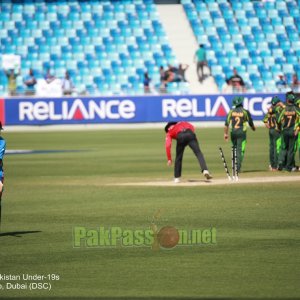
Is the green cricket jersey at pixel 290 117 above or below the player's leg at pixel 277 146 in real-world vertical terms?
above

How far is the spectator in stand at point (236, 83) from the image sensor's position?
46.8m

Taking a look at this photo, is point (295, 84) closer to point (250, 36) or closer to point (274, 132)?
point (250, 36)

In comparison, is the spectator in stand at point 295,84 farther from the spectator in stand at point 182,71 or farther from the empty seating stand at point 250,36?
the spectator in stand at point 182,71

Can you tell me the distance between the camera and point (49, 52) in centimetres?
4931

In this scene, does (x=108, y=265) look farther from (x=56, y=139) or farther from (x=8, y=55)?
(x=8, y=55)

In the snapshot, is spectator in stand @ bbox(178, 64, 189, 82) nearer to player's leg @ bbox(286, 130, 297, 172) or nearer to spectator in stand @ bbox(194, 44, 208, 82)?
spectator in stand @ bbox(194, 44, 208, 82)

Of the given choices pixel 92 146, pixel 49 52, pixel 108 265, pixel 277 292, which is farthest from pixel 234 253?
pixel 49 52

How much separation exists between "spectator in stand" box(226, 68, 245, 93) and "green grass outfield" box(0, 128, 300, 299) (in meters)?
14.4

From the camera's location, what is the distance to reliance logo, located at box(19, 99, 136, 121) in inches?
1822

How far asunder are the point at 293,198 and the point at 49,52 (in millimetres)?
30217

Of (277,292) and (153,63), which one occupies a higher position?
(153,63)

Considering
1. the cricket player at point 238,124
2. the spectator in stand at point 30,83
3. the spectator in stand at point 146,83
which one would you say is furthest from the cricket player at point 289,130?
the spectator in stand at point 30,83

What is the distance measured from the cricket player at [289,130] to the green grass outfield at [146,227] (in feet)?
2.42

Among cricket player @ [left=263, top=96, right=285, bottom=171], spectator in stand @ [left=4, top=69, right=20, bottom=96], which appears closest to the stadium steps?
spectator in stand @ [left=4, top=69, right=20, bottom=96]
